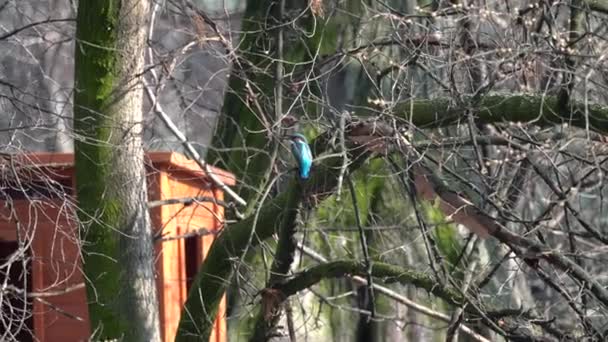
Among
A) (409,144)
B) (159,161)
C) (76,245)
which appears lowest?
(76,245)

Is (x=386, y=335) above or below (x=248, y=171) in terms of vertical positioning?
below

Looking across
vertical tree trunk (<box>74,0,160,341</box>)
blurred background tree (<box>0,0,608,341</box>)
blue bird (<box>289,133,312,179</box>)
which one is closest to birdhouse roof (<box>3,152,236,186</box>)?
blurred background tree (<box>0,0,608,341</box>)

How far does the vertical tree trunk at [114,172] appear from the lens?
7.77 m

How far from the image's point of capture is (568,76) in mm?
7160

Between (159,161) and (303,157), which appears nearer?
(303,157)

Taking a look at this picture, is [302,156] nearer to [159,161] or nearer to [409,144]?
[409,144]

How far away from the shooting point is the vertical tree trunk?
7.77 m

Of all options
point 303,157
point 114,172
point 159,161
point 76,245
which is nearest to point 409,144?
point 303,157

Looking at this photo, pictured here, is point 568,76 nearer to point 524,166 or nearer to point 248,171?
point 524,166

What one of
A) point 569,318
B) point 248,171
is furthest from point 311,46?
point 569,318

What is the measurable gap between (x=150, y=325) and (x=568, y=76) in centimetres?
286

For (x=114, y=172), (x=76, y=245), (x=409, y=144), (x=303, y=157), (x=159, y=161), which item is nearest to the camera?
(x=409, y=144)

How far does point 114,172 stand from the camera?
781cm

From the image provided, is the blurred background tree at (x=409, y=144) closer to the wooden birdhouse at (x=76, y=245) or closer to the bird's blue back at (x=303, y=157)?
the bird's blue back at (x=303, y=157)
